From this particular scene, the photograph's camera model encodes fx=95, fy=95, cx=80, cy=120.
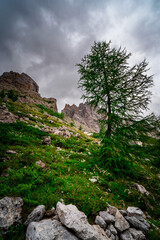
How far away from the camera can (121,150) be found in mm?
7074

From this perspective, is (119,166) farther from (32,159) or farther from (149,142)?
(32,159)

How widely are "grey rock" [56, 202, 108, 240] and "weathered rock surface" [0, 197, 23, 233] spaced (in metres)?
1.31

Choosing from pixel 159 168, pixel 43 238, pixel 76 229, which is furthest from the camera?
pixel 159 168

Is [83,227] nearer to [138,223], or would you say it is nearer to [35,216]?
[35,216]

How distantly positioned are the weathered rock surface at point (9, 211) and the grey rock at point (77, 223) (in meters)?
1.31

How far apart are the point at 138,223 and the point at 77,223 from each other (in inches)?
108

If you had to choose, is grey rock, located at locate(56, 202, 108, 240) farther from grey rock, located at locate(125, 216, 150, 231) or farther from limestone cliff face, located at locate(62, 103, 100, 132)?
limestone cliff face, located at locate(62, 103, 100, 132)

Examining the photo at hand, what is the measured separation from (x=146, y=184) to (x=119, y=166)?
240cm

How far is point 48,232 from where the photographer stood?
8.14ft

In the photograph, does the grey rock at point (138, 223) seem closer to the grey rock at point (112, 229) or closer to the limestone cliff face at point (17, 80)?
the grey rock at point (112, 229)

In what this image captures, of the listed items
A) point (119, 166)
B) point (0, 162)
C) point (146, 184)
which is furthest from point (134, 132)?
point (0, 162)

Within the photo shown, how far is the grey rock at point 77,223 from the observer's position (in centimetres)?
253

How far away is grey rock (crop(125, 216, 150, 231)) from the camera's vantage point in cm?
360

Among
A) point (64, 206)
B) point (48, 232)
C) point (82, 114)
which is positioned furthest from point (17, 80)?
point (82, 114)
